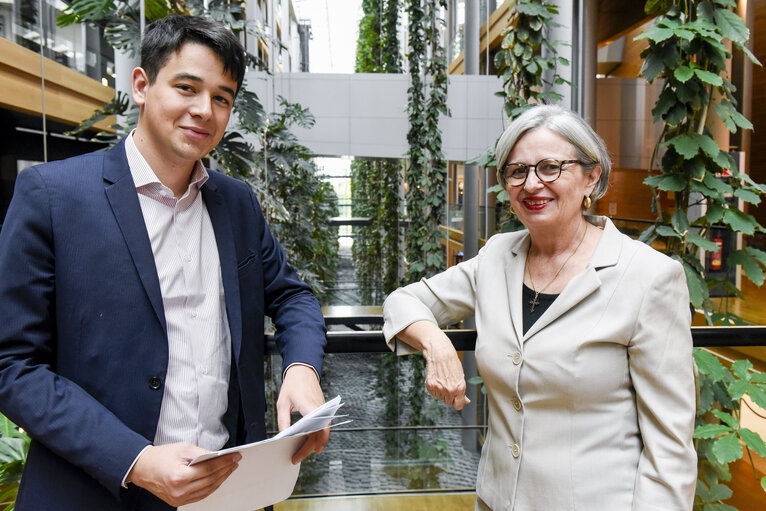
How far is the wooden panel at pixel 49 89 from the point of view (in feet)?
8.40

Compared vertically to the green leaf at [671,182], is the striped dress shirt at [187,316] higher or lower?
lower

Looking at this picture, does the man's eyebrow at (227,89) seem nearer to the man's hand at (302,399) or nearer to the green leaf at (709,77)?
the man's hand at (302,399)

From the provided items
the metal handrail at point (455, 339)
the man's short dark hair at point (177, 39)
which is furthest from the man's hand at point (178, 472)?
the man's short dark hair at point (177, 39)

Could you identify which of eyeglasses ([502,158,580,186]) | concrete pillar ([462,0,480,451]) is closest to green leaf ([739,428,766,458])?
eyeglasses ([502,158,580,186])

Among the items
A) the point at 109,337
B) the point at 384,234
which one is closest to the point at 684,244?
the point at 109,337

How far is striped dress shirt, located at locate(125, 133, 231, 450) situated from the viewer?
48.1 inches

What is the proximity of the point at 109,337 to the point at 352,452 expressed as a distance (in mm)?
3089

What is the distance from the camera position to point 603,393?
128 cm

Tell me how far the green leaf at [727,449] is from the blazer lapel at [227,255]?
5.21 ft

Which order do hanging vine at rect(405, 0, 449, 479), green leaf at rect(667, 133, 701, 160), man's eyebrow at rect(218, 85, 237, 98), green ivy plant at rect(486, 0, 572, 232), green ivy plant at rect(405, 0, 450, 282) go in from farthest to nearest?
green ivy plant at rect(405, 0, 450, 282), hanging vine at rect(405, 0, 449, 479), green ivy plant at rect(486, 0, 572, 232), green leaf at rect(667, 133, 701, 160), man's eyebrow at rect(218, 85, 237, 98)

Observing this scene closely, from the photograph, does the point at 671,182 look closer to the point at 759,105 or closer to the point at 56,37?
the point at 56,37

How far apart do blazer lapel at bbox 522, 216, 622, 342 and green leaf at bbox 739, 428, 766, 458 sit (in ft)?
3.50

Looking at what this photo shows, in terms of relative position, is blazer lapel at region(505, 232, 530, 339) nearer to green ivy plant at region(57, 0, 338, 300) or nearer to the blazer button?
the blazer button

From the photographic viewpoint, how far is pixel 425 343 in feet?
4.83
